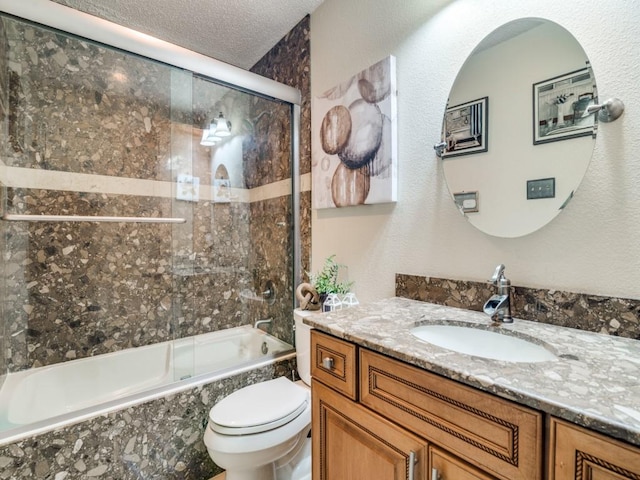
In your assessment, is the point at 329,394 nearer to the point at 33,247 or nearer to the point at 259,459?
the point at 259,459

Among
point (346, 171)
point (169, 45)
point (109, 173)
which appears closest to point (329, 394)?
point (346, 171)

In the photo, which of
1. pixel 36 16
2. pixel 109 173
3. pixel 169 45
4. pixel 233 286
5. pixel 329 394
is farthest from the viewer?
pixel 233 286

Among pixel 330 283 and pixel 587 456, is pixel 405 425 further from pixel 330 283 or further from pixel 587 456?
pixel 330 283

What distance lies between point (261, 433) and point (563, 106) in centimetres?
159

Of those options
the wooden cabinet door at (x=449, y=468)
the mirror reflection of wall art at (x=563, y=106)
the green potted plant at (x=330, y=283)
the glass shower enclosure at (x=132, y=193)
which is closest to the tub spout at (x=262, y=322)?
the glass shower enclosure at (x=132, y=193)

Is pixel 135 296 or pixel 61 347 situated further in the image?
pixel 135 296

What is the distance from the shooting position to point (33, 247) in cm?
181

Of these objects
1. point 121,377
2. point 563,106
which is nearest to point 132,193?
point 121,377

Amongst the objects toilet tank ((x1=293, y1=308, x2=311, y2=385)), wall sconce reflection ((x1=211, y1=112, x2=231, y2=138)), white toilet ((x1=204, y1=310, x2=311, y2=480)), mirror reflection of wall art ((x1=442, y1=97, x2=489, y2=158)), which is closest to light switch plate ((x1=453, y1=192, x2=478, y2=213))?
mirror reflection of wall art ((x1=442, y1=97, x2=489, y2=158))

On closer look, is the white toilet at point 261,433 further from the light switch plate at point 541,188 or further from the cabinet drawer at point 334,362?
the light switch plate at point 541,188

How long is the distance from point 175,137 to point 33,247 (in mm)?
1108

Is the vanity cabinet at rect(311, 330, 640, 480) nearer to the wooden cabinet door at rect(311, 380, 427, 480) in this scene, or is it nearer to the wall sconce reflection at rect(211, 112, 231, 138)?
the wooden cabinet door at rect(311, 380, 427, 480)

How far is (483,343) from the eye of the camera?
984 mm

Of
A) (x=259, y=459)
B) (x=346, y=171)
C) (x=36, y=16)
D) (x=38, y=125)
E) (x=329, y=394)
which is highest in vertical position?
(x=36, y=16)
